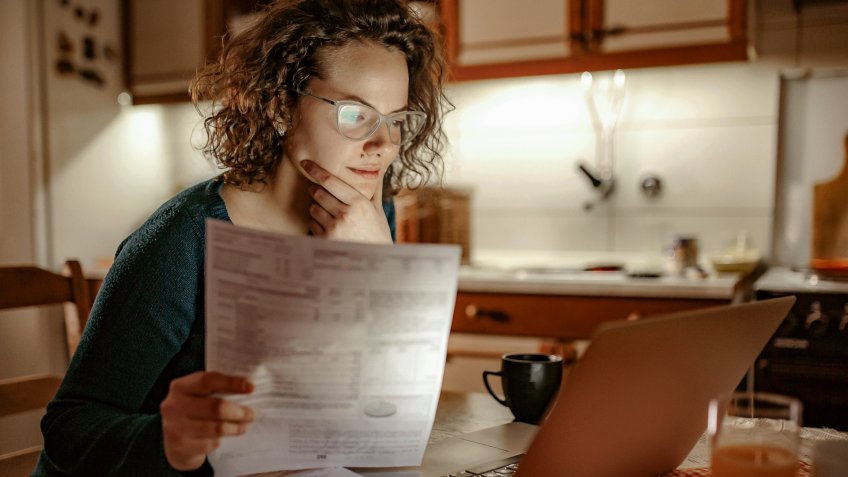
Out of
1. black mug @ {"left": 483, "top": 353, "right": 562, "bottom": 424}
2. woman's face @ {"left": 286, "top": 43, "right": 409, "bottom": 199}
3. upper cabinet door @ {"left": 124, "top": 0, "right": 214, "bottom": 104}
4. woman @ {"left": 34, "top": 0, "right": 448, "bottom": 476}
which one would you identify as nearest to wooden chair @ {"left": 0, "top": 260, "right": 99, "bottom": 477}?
woman @ {"left": 34, "top": 0, "right": 448, "bottom": 476}

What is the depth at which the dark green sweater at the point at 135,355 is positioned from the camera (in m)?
0.76

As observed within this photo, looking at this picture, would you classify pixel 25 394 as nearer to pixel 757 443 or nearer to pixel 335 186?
pixel 335 186

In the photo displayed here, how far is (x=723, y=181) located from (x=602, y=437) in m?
1.95

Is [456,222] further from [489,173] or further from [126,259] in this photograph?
[126,259]

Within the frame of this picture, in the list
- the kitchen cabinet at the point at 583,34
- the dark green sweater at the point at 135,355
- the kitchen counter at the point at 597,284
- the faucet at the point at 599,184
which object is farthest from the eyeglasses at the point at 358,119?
the faucet at the point at 599,184

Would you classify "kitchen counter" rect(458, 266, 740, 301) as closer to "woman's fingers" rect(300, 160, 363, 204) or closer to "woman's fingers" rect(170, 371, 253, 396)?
"woman's fingers" rect(300, 160, 363, 204)

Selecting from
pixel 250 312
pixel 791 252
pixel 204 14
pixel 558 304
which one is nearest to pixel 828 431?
pixel 250 312

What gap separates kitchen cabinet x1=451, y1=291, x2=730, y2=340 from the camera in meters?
1.96

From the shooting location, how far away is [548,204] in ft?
8.48

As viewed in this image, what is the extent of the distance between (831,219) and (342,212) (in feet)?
6.01

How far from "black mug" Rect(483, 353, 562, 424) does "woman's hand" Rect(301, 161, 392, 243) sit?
0.81 ft

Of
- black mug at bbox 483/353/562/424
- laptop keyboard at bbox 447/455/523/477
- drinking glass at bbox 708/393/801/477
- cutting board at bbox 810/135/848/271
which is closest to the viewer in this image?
drinking glass at bbox 708/393/801/477

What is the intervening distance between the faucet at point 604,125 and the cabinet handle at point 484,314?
1.97ft

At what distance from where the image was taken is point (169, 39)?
2.79 meters
